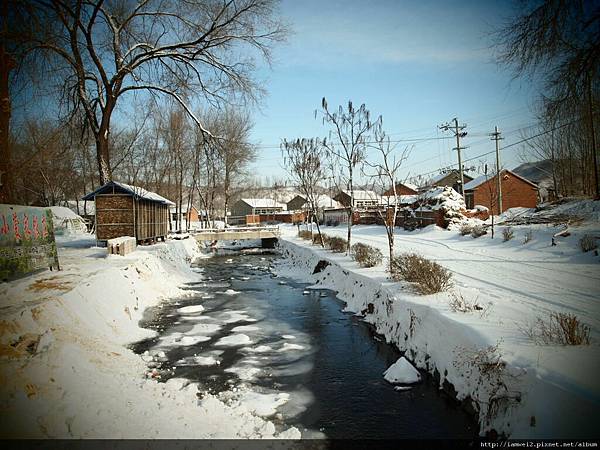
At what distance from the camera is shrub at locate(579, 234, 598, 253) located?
37.4 ft

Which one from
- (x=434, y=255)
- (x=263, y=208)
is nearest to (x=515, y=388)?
(x=434, y=255)

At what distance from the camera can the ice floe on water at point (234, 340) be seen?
7898 mm

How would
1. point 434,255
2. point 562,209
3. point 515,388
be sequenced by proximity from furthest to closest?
point 562,209
point 434,255
point 515,388

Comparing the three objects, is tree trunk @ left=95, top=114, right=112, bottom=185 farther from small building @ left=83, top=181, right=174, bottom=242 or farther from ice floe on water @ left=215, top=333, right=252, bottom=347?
ice floe on water @ left=215, top=333, right=252, bottom=347

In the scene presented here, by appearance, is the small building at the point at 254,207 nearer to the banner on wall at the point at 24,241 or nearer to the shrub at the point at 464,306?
the banner on wall at the point at 24,241

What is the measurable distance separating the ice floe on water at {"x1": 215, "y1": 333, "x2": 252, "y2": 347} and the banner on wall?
450 cm

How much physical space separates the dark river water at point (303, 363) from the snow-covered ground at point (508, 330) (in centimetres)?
55

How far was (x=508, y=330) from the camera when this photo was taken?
201 inches

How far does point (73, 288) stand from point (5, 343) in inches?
113

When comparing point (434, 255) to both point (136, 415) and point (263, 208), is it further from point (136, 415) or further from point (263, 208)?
point (263, 208)

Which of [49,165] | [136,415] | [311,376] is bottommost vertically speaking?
[311,376]

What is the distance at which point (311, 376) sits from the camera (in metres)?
6.37

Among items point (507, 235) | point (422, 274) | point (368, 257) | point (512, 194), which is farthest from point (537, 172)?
point (422, 274)

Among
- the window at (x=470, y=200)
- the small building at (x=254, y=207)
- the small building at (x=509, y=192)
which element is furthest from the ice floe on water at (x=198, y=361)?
the small building at (x=254, y=207)
